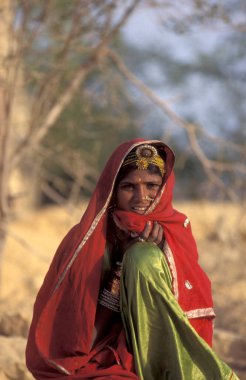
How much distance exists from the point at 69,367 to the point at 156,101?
3961 millimetres

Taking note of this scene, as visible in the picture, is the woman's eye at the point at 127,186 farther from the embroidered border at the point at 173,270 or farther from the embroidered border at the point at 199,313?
the embroidered border at the point at 199,313

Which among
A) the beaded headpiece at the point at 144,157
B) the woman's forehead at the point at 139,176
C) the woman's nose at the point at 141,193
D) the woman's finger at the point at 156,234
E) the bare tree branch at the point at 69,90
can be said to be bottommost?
the woman's finger at the point at 156,234

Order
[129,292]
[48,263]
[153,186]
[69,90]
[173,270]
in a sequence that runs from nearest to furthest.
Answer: [129,292]
[173,270]
[153,186]
[69,90]
[48,263]

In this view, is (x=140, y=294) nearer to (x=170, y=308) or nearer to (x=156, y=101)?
(x=170, y=308)

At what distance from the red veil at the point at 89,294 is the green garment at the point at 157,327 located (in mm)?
81

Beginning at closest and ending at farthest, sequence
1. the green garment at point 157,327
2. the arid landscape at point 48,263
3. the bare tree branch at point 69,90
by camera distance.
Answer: the green garment at point 157,327, the arid landscape at point 48,263, the bare tree branch at point 69,90

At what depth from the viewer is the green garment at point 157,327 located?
3.19m

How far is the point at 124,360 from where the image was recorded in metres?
3.23

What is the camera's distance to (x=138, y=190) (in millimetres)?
3369

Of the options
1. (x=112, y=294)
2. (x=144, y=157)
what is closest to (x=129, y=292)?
(x=112, y=294)

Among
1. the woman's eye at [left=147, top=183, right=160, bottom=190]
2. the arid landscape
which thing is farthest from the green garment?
the arid landscape

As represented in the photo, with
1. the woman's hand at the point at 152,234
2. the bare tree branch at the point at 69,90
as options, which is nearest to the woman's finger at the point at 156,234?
the woman's hand at the point at 152,234

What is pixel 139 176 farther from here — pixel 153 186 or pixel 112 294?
pixel 112 294

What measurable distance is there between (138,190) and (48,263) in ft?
15.7
